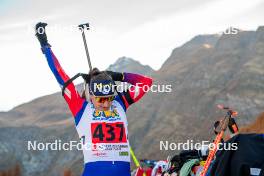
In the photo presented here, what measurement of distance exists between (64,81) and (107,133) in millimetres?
1211

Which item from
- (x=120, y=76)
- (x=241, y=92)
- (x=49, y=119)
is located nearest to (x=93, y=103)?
(x=120, y=76)

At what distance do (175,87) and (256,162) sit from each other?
96.9 meters

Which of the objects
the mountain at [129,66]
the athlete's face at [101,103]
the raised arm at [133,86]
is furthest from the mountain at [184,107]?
the athlete's face at [101,103]

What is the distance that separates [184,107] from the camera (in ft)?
300

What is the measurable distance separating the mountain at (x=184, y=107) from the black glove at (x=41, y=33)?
64.2 m

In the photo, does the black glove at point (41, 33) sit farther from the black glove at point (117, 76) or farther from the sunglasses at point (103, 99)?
the sunglasses at point (103, 99)

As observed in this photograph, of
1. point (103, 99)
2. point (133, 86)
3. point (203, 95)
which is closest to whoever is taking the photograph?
point (103, 99)

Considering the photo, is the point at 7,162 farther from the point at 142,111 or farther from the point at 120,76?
the point at 120,76

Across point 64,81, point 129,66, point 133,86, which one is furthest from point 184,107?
point 64,81

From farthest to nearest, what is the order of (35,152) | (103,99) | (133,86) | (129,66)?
(129,66)
(35,152)
(133,86)
(103,99)

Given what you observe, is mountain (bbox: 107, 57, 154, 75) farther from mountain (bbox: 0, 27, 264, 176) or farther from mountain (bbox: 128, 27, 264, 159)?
mountain (bbox: 128, 27, 264, 159)

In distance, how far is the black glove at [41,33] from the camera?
28.2ft

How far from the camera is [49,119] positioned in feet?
418

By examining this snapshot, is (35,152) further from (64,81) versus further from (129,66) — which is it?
(64,81)
